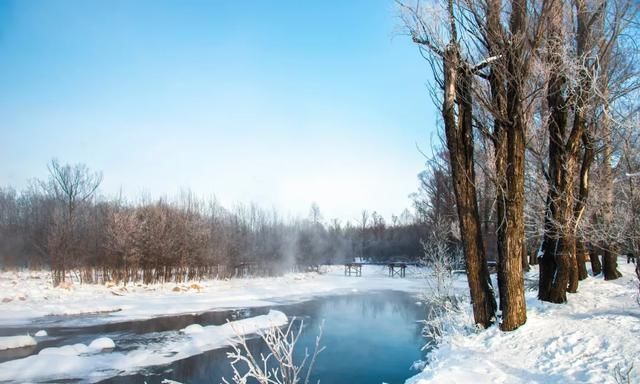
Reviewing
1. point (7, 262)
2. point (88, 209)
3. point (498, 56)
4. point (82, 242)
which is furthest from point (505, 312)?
point (7, 262)

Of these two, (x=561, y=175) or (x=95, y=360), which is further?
(x=95, y=360)

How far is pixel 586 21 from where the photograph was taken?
8234 millimetres

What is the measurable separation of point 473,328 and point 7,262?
35280mm

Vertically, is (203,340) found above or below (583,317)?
below

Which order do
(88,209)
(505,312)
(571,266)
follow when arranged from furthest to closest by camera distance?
1. (88,209)
2. (571,266)
3. (505,312)

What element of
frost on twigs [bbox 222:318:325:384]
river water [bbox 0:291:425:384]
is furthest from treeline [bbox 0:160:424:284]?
frost on twigs [bbox 222:318:325:384]

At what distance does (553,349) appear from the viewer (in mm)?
6301

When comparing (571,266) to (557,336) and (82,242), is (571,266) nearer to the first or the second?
(557,336)

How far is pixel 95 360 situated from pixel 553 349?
9.20 metres

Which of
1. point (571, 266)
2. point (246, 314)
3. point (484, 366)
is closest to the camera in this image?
point (484, 366)

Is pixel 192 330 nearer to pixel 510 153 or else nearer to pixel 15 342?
pixel 15 342

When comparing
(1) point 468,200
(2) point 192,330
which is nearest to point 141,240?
(2) point 192,330

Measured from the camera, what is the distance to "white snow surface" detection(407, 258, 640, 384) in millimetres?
5586

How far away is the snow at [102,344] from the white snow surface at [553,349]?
8.10m
